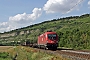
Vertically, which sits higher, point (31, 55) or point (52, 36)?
point (52, 36)

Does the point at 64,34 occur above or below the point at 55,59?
above

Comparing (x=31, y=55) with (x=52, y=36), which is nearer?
(x=31, y=55)

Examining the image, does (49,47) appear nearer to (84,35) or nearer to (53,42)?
(53,42)

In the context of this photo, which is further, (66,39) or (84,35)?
(66,39)

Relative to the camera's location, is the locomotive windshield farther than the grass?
Yes

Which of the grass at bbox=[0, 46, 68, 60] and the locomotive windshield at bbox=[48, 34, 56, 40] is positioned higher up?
the locomotive windshield at bbox=[48, 34, 56, 40]

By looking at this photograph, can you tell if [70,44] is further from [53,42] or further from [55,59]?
[55,59]

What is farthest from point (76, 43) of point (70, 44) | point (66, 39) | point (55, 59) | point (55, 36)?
point (55, 59)

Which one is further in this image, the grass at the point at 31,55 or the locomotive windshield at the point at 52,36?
the locomotive windshield at the point at 52,36

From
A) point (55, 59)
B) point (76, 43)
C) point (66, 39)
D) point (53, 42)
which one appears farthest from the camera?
point (66, 39)

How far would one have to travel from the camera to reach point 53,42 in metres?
47.6

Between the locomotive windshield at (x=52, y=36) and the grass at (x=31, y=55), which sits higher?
the locomotive windshield at (x=52, y=36)

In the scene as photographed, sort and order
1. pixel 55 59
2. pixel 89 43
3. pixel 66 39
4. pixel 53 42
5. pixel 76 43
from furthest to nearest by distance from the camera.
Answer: pixel 66 39
pixel 76 43
pixel 89 43
pixel 53 42
pixel 55 59

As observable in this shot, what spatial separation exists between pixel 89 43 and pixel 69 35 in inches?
649
